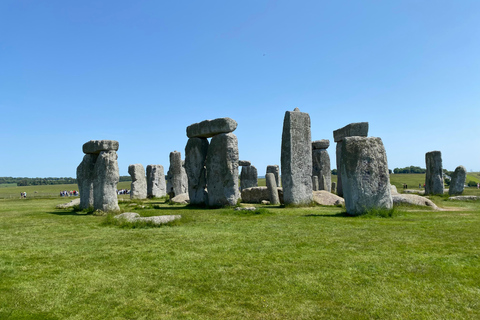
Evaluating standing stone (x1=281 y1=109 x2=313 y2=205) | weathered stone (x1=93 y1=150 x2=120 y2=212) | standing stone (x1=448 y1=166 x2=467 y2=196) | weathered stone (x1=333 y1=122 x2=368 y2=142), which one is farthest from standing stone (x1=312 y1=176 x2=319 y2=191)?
weathered stone (x1=93 y1=150 x2=120 y2=212)

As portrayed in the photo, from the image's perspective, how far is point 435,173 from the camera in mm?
21203

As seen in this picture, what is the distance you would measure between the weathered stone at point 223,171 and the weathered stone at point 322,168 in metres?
9.51

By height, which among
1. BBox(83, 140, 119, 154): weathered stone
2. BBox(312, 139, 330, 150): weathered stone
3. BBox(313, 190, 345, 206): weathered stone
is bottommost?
BBox(313, 190, 345, 206): weathered stone

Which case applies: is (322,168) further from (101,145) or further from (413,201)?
(101,145)

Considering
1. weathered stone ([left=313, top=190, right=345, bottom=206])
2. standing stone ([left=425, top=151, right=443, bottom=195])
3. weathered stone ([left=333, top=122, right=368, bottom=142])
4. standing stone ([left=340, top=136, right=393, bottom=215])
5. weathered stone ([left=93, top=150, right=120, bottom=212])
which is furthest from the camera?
standing stone ([left=425, top=151, right=443, bottom=195])

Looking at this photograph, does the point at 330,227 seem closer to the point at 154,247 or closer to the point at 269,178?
the point at 154,247

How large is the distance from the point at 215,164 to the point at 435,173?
47.5 ft

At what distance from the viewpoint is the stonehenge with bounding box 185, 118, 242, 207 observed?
14.4 metres

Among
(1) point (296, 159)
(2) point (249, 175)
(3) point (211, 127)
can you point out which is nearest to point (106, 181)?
(3) point (211, 127)

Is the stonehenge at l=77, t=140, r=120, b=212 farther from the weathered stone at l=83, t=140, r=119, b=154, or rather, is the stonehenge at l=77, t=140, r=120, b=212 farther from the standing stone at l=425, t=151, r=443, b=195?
the standing stone at l=425, t=151, r=443, b=195

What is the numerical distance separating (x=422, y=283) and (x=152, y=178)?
75.4 feet

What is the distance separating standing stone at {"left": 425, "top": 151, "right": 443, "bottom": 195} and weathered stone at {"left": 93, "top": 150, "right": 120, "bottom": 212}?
18.3 metres

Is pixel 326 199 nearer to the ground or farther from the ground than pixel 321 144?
nearer to the ground

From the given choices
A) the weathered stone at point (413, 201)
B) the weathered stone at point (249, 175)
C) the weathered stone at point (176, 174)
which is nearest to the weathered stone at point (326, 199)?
the weathered stone at point (413, 201)
